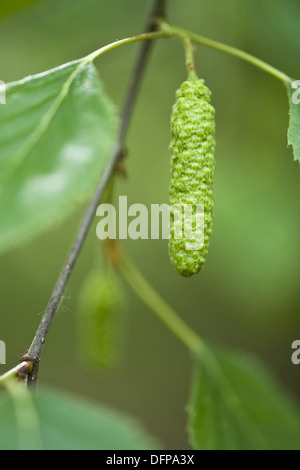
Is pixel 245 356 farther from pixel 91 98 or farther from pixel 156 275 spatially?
pixel 156 275

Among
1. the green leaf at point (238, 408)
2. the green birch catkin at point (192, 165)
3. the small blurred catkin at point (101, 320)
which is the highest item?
the green birch catkin at point (192, 165)

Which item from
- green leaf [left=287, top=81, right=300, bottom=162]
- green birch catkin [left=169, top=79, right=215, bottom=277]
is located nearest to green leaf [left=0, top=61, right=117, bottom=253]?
green birch catkin [left=169, top=79, right=215, bottom=277]

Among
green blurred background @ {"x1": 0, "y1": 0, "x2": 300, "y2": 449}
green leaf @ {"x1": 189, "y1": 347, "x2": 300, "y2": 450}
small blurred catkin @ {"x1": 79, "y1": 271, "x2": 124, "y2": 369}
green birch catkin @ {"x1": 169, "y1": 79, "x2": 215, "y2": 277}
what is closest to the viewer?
green birch catkin @ {"x1": 169, "y1": 79, "x2": 215, "y2": 277}

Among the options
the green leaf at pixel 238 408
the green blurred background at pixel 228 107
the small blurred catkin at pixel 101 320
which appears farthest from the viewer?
the green blurred background at pixel 228 107

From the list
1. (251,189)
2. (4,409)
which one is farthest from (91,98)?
(251,189)

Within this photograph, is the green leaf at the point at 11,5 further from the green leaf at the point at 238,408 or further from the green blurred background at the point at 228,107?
the green leaf at the point at 238,408

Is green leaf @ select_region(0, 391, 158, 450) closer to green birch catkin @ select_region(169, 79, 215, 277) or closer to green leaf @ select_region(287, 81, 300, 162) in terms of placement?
green birch catkin @ select_region(169, 79, 215, 277)

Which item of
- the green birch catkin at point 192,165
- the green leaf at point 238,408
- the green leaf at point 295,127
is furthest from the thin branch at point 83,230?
the green leaf at point 238,408
